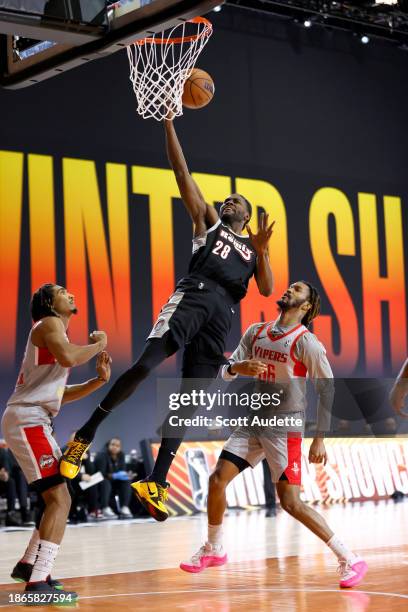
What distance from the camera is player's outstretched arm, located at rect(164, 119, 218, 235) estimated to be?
7.05 metres

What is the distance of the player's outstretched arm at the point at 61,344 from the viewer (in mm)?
6535

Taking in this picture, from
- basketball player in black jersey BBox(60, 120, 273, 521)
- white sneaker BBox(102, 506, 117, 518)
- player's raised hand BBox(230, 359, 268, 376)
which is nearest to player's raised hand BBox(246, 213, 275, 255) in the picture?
basketball player in black jersey BBox(60, 120, 273, 521)

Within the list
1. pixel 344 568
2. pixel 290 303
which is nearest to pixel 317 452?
pixel 344 568

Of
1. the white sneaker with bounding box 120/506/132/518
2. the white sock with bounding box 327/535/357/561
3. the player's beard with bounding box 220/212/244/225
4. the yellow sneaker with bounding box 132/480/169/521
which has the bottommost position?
the white sneaker with bounding box 120/506/132/518

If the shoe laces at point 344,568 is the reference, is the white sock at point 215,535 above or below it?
above

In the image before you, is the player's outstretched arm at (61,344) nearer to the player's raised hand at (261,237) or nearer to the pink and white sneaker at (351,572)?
the player's raised hand at (261,237)

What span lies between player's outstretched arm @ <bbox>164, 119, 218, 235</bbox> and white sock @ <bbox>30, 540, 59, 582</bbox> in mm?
2493

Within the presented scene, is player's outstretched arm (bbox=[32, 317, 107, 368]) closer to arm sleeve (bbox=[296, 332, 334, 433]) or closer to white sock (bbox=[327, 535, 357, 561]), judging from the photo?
arm sleeve (bbox=[296, 332, 334, 433])

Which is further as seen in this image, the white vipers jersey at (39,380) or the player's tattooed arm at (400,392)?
the white vipers jersey at (39,380)

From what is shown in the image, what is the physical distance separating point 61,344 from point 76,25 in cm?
225

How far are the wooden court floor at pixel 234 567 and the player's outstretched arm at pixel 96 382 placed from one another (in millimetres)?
1446

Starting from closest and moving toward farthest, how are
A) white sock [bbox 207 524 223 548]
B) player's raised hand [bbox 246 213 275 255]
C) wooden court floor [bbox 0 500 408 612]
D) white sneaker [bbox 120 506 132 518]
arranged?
wooden court floor [bbox 0 500 408 612] < player's raised hand [bbox 246 213 275 255] < white sock [bbox 207 524 223 548] < white sneaker [bbox 120 506 132 518]

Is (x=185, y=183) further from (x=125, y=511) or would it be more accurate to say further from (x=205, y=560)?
(x=125, y=511)

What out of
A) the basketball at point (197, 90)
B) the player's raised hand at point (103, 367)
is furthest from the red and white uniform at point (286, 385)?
the basketball at point (197, 90)
